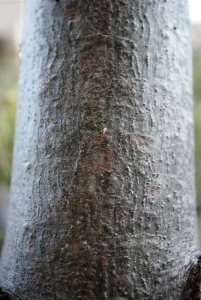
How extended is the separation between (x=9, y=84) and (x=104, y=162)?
1.31m

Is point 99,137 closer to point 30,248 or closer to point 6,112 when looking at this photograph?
point 30,248

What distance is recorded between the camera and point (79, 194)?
1.51 feet

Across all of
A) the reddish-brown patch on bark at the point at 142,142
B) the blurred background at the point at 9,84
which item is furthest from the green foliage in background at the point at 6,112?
the reddish-brown patch on bark at the point at 142,142

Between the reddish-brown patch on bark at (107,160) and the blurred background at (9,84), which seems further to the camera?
the blurred background at (9,84)

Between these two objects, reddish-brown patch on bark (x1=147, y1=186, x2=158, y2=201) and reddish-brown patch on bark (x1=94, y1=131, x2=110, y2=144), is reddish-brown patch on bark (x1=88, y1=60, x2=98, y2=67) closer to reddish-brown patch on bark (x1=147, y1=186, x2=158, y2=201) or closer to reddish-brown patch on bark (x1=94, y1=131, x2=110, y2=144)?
reddish-brown patch on bark (x1=94, y1=131, x2=110, y2=144)

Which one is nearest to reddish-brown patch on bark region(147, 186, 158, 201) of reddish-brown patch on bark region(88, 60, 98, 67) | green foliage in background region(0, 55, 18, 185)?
reddish-brown patch on bark region(88, 60, 98, 67)

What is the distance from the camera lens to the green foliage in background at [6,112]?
147cm

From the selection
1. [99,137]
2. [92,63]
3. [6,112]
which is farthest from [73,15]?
[6,112]

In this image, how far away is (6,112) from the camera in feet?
5.08

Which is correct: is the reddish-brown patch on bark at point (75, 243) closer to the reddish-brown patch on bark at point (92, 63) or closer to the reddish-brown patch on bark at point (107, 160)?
the reddish-brown patch on bark at point (107, 160)

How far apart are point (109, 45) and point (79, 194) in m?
0.24

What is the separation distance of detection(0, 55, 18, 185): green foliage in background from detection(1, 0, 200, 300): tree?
96cm

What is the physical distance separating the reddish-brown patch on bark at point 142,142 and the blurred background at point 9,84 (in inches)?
42.1

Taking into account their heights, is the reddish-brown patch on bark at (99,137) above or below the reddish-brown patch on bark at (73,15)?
below
